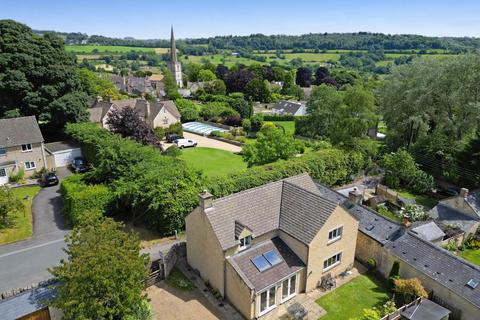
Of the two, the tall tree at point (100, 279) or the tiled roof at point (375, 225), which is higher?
the tall tree at point (100, 279)

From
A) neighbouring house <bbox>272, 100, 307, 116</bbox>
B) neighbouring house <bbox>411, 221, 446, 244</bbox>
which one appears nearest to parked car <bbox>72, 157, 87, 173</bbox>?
neighbouring house <bbox>411, 221, 446, 244</bbox>

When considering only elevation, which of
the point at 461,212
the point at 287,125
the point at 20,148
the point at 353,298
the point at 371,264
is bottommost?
the point at 287,125

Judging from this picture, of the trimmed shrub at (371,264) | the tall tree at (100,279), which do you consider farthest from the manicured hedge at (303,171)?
the tall tree at (100,279)

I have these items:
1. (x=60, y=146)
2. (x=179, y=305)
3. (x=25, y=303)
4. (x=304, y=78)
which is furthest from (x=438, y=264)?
(x=304, y=78)

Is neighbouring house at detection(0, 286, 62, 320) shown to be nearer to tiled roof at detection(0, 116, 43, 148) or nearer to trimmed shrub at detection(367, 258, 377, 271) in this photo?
trimmed shrub at detection(367, 258, 377, 271)

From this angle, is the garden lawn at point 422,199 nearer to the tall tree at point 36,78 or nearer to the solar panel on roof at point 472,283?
the solar panel on roof at point 472,283

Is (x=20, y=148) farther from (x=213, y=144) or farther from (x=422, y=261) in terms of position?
(x=422, y=261)
